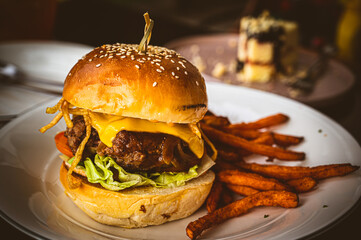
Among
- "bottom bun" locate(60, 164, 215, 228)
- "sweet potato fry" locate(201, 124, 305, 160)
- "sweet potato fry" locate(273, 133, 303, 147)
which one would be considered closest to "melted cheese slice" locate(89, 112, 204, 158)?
"bottom bun" locate(60, 164, 215, 228)

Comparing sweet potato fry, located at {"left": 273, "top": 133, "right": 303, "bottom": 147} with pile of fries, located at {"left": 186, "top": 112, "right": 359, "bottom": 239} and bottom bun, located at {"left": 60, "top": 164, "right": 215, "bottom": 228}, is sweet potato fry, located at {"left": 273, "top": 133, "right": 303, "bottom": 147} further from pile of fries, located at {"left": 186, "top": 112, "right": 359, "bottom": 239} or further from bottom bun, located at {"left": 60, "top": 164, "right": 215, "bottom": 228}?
bottom bun, located at {"left": 60, "top": 164, "right": 215, "bottom": 228}

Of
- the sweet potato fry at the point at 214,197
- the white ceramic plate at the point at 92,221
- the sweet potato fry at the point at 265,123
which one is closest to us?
the white ceramic plate at the point at 92,221

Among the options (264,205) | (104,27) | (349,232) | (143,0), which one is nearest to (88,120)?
(264,205)

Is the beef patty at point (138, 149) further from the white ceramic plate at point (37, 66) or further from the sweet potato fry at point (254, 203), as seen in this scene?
the white ceramic plate at point (37, 66)

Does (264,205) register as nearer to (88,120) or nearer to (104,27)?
(88,120)

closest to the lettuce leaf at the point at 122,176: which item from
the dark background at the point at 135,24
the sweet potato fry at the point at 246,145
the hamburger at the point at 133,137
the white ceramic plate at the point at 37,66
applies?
the hamburger at the point at 133,137
